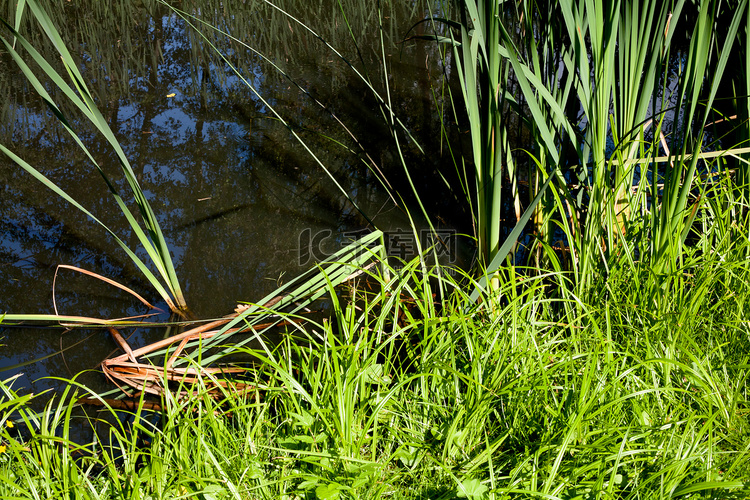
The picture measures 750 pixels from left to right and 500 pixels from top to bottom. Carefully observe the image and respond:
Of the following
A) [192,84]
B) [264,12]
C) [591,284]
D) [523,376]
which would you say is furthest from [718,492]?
[264,12]

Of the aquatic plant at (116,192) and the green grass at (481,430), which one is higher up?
the aquatic plant at (116,192)

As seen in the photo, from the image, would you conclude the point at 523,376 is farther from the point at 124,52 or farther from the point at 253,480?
the point at 124,52

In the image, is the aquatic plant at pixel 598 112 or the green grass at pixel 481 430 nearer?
the green grass at pixel 481 430

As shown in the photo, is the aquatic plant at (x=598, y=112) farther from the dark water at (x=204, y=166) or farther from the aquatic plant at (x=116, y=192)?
the aquatic plant at (x=116, y=192)

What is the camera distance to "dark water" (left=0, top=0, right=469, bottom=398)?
1879mm

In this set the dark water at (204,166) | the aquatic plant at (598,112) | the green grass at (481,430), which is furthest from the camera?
the dark water at (204,166)

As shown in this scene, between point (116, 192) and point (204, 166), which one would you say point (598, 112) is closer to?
point (116, 192)

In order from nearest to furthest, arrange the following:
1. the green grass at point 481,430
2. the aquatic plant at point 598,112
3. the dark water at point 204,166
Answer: the green grass at point 481,430 < the aquatic plant at point 598,112 < the dark water at point 204,166

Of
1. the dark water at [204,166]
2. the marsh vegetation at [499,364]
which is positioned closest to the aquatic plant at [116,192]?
the marsh vegetation at [499,364]

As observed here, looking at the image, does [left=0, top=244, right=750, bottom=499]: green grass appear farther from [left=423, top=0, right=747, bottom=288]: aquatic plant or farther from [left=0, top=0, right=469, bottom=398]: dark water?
[left=0, top=0, right=469, bottom=398]: dark water

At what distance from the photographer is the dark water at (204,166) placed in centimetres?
Answer: 188

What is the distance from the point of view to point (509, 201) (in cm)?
225

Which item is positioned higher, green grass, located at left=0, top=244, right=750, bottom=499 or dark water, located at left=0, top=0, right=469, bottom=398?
dark water, located at left=0, top=0, right=469, bottom=398

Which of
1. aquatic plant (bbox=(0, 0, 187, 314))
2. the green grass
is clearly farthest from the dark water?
the green grass
